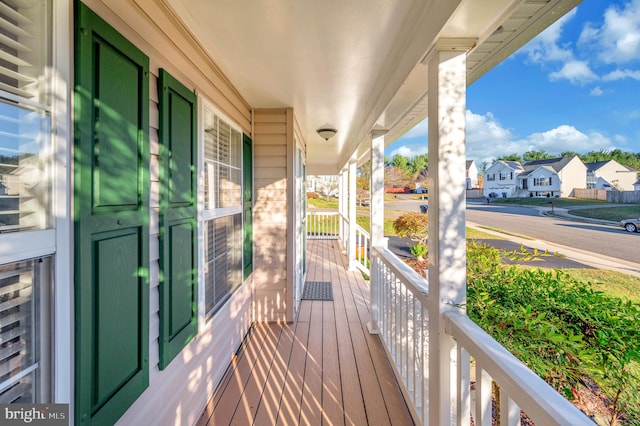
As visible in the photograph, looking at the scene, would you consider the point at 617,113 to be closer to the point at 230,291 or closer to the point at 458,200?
the point at 458,200

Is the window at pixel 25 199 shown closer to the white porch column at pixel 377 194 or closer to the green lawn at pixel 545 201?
the green lawn at pixel 545 201

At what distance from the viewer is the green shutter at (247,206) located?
317 cm

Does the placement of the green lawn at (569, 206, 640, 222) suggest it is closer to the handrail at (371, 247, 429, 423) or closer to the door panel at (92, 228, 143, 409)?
the handrail at (371, 247, 429, 423)

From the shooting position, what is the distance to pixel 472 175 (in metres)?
1.61

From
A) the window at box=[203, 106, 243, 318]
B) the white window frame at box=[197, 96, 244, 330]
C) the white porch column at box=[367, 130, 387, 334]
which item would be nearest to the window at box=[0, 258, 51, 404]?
the white window frame at box=[197, 96, 244, 330]

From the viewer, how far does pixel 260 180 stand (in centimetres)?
354

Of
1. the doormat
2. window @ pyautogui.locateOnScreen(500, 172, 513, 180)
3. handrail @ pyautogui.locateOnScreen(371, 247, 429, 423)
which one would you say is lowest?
the doormat

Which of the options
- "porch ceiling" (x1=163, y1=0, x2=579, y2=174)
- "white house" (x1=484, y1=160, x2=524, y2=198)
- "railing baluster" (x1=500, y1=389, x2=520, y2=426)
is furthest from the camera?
"white house" (x1=484, y1=160, x2=524, y2=198)

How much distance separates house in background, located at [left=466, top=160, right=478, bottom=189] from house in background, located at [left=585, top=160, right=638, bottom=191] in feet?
→ 2.07

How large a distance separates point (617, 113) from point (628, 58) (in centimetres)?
13

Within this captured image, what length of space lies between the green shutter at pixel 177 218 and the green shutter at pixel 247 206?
47.1 inches

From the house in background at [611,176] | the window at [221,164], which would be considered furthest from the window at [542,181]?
the window at [221,164]

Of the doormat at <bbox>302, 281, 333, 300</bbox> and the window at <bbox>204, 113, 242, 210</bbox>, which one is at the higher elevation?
the window at <bbox>204, 113, 242, 210</bbox>

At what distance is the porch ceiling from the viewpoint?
49.7 inches
